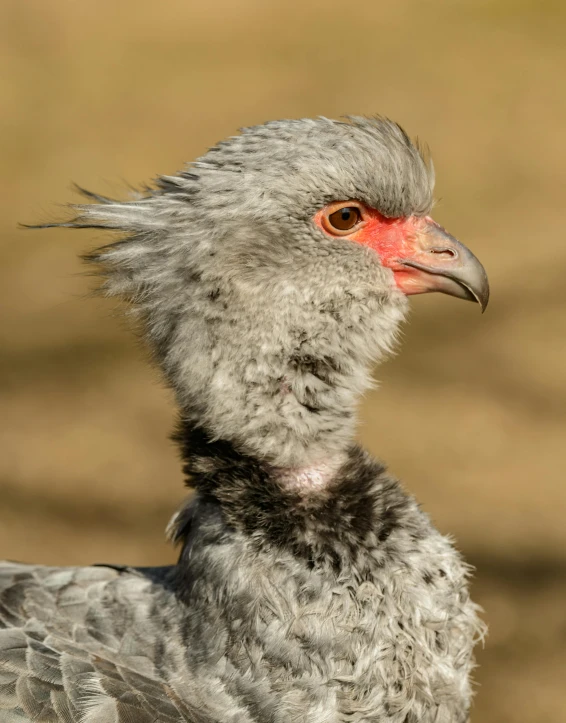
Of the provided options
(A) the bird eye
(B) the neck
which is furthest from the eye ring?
(B) the neck

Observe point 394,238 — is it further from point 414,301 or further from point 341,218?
point 414,301

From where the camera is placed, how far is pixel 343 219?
1.97 m

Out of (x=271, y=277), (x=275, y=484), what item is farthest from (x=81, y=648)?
(x=271, y=277)

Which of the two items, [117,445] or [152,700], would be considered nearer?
[152,700]

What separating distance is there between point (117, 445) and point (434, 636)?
8.89ft

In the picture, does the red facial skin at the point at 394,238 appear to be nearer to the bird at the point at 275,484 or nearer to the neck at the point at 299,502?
the bird at the point at 275,484

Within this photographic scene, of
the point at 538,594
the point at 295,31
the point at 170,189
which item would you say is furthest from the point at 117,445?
the point at 295,31

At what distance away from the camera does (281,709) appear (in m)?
1.82

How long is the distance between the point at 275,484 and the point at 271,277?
385 millimetres

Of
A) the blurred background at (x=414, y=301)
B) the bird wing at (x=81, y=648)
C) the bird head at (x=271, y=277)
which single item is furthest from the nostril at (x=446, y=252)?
the bird wing at (x=81, y=648)

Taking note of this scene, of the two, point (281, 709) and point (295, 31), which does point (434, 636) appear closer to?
point (281, 709)

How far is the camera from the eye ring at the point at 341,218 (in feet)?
6.38

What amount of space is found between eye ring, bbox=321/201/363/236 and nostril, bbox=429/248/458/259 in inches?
7.0

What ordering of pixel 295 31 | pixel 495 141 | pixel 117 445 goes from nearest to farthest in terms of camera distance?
pixel 117 445, pixel 495 141, pixel 295 31
